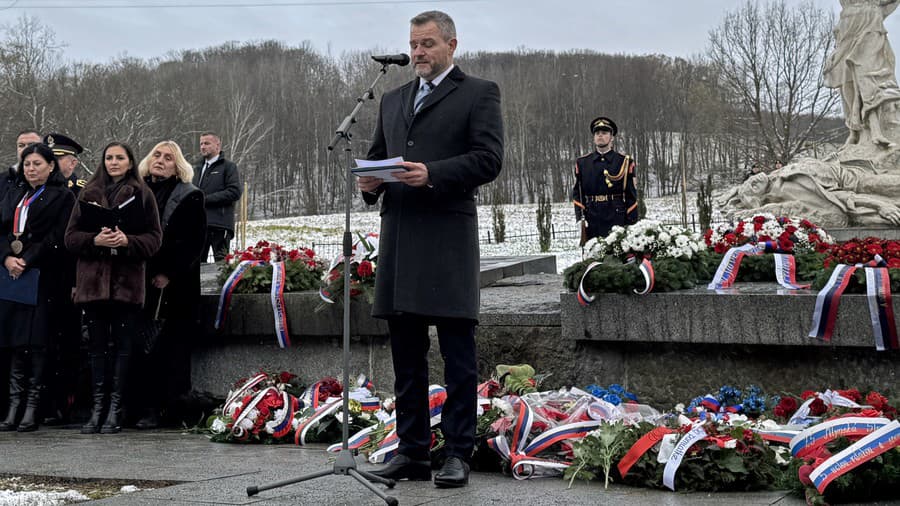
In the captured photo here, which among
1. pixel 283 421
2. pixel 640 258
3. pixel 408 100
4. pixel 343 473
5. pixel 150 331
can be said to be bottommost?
pixel 283 421

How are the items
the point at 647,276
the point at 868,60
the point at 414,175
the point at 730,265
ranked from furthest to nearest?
the point at 868,60, the point at 730,265, the point at 647,276, the point at 414,175

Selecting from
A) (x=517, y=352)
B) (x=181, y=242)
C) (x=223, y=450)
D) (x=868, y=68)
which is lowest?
(x=223, y=450)

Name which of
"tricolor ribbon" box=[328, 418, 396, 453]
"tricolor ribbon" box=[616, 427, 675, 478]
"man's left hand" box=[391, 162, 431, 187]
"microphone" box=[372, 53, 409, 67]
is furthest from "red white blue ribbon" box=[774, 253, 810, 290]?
"microphone" box=[372, 53, 409, 67]

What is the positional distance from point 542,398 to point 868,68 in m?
12.1

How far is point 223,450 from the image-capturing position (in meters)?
5.73

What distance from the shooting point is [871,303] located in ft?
17.0

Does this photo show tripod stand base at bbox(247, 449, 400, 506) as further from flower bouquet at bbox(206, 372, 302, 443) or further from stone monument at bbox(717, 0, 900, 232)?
stone monument at bbox(717, 0, 900, 232)

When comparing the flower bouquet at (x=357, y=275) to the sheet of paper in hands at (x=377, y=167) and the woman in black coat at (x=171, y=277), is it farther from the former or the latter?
the sheet of paper in hands at (x=377, y=167)

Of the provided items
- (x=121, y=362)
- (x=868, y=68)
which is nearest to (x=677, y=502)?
(x=121, y=362)

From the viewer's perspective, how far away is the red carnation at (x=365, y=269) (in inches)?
263

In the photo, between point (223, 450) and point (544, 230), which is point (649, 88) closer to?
point (544, 230)

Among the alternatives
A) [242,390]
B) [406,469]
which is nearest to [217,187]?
[242,390]

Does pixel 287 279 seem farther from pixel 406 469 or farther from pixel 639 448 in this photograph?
pixel 639 448

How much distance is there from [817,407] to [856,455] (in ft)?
3.16
